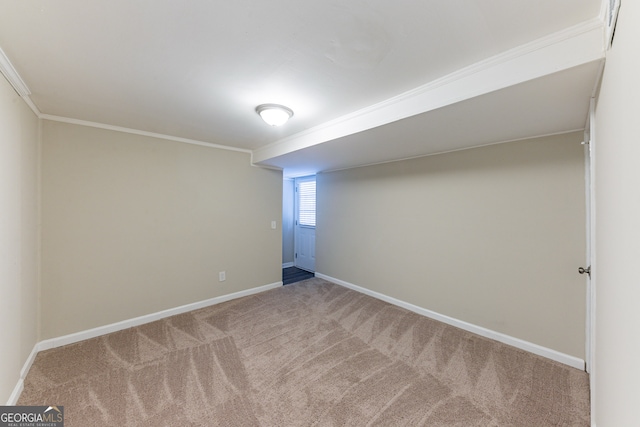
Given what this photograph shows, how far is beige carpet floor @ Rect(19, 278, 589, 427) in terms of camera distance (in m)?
1.63

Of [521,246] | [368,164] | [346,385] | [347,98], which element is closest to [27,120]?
[347,98]

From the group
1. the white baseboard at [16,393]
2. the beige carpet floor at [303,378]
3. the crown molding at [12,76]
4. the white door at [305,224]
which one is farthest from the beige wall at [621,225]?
the white door at [305,224]

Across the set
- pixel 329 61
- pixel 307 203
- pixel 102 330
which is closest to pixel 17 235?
pixel 102 330

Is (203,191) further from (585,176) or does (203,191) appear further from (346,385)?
(585,176)

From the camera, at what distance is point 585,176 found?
2090 mm

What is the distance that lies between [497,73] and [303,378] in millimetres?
2587

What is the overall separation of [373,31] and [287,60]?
54 cm

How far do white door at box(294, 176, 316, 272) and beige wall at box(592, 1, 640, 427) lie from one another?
428cm

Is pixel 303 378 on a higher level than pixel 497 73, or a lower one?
lower

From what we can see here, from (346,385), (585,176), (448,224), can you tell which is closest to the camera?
(346,385)

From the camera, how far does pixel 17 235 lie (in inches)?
72.1

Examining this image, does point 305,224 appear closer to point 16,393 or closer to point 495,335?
point 495,335

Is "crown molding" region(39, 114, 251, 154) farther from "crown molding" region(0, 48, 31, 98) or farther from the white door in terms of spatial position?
the white door

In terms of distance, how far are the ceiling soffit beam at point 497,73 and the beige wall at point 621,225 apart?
0.19 meters
